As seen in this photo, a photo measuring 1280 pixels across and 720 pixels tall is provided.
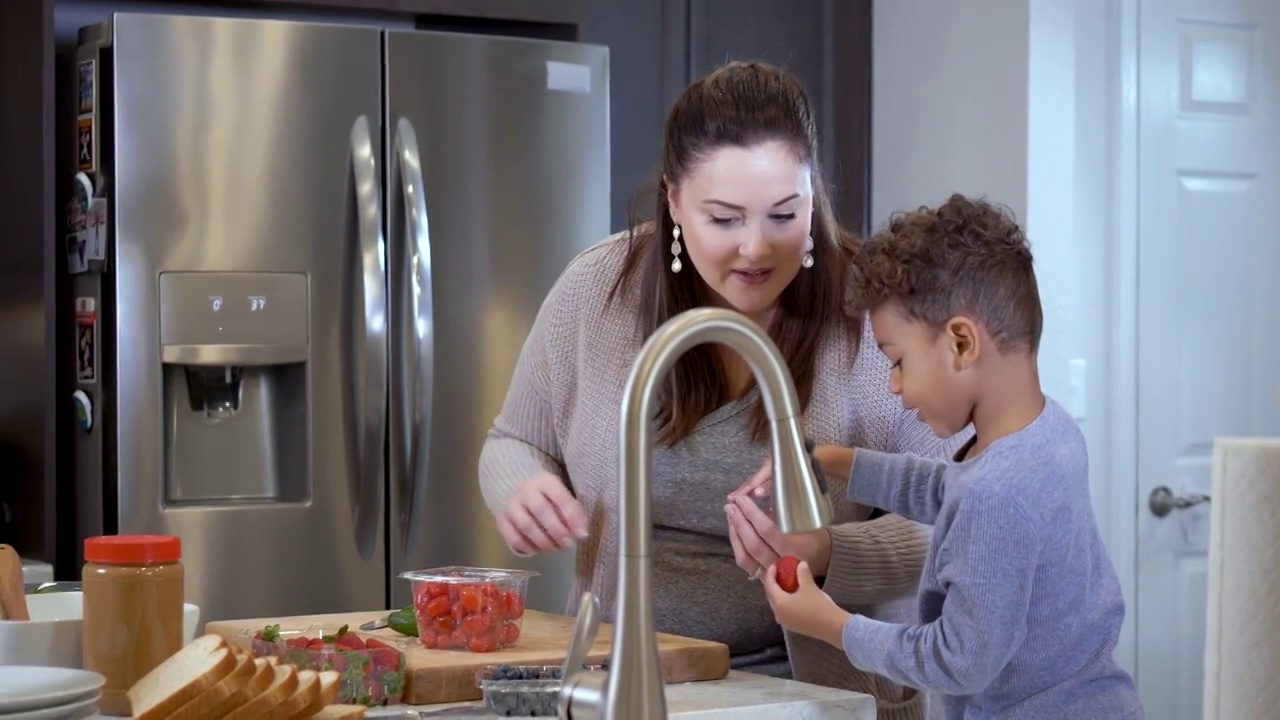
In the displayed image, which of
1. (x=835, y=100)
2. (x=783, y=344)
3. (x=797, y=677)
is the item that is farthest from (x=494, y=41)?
(x=797, y=677)

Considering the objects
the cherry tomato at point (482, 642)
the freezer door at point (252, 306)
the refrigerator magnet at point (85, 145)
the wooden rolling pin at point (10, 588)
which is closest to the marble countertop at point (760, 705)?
the cherry tomato at point (482, 642)

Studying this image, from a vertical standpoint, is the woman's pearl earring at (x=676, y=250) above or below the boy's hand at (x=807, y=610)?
above

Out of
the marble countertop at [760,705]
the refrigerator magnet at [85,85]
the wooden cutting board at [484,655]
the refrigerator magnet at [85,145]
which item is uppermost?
the refrigerator magnet at [85,85]

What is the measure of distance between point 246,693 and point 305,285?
1.66m

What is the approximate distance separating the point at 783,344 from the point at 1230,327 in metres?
2.01

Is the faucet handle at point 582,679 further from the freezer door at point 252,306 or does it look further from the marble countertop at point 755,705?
the freezer door at point 252,306

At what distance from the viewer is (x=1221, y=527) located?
1.69 metres

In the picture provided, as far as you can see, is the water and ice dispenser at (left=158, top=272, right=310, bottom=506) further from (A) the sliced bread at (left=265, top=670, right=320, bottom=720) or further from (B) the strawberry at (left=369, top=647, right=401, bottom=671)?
(A) the sliced bread at (left=265, top=670, right=320, bottom=720)

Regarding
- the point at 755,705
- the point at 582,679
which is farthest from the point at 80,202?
the point at 582,679

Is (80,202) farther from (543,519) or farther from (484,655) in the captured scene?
(484,655)

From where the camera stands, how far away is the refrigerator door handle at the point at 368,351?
289 cm

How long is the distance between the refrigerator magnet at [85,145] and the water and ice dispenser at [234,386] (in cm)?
25

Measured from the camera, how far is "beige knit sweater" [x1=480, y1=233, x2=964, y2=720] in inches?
73.1

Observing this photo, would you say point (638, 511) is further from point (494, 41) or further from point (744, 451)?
point (494, 41)
